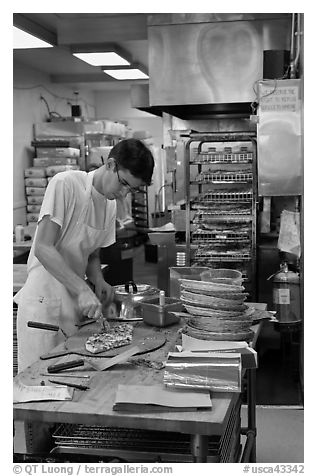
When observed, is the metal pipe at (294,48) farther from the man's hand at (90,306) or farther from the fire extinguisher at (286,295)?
the man's hand at (90,306)

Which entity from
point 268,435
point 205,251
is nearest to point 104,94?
point 205,251

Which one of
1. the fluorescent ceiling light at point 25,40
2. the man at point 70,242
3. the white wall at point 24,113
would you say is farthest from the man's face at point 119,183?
the white wall at point 24,113

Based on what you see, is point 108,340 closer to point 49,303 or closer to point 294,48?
point 49,303

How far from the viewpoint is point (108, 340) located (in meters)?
2.18

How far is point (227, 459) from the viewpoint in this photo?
2.09 meters

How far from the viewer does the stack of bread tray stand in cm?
210

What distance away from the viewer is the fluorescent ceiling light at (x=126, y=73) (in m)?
7.81

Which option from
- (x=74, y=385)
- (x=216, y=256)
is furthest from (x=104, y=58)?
(x=74, y=385)

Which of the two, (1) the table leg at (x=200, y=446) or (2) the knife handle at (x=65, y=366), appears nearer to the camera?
(1) the table leg at (x=200, y=446)

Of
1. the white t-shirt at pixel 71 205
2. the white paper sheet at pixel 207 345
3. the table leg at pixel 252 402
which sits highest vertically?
the white t-shirt at pixel 71 205

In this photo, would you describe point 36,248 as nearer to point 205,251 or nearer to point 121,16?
point 205,251

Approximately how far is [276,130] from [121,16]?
240cm

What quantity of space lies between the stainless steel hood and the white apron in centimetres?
215

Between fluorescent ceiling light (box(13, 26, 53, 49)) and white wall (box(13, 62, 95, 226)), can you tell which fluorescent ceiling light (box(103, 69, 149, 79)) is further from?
fluorescent ceiling light (box(13, 26, 53, 49))
